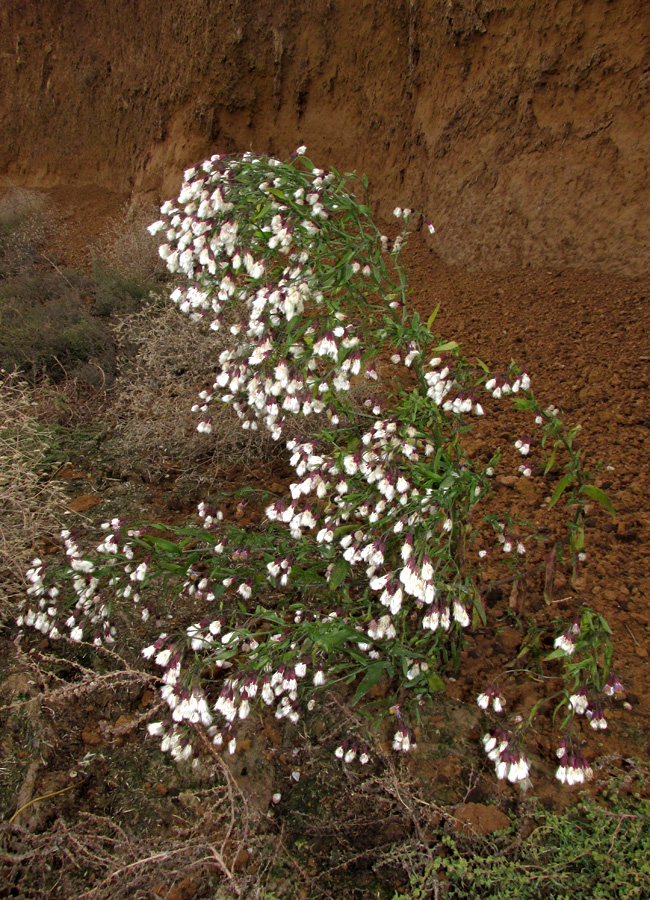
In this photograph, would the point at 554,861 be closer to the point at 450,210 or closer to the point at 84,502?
the point at 84,502

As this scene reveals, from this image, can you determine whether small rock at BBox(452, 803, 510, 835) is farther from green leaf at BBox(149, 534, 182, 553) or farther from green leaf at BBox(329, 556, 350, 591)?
green leaf at BBox(149, 534, 182, 553)

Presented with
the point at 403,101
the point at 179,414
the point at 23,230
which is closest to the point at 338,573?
the point at 179,414

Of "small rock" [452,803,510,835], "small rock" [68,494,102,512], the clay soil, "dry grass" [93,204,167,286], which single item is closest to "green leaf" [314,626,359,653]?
the clay soil

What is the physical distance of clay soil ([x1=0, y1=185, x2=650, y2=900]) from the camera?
1562mm

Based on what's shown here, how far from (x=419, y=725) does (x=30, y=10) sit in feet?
43.5

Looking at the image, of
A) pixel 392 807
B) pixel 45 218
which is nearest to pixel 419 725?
pixel 392 807

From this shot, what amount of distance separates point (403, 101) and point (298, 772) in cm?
597

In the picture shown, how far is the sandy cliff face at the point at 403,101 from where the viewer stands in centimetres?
377

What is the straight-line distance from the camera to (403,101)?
5.64 meters

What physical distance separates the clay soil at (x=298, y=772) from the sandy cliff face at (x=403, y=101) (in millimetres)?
2133

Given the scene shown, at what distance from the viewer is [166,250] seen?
2023mm

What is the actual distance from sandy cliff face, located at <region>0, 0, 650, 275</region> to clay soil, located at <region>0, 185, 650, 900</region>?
2133 mm

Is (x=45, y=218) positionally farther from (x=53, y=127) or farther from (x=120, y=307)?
(x=120, y=307)

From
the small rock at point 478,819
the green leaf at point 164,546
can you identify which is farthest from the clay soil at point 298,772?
the green leaf at point 164,546
